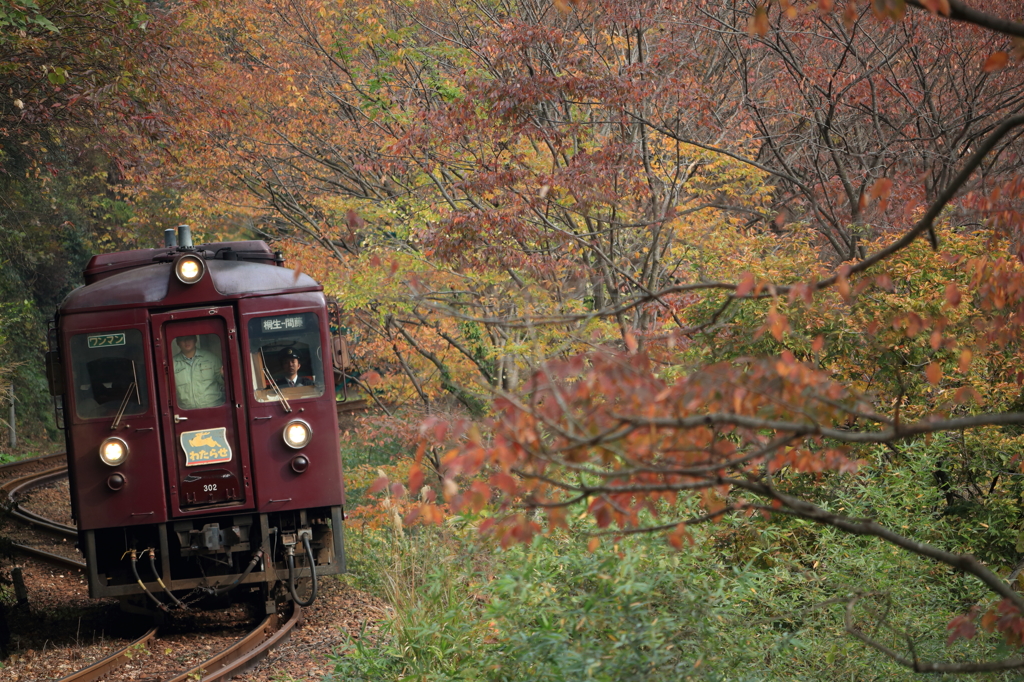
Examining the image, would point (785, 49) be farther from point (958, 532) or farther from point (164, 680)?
point (164, 680)

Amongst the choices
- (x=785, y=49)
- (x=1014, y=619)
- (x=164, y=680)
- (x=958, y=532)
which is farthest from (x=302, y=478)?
(x=785, y=49)

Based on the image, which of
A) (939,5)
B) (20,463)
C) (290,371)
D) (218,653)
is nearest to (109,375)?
(290,371)

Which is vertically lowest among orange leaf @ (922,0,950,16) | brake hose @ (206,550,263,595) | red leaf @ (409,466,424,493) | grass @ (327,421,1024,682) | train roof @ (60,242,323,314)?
brake hose @ (206,550,263,595)

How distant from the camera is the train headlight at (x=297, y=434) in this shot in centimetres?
773

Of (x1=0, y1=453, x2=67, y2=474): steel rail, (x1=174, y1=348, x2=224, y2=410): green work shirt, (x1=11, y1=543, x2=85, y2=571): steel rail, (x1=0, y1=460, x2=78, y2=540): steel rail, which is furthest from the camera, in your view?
(x1=0, y1=453, x2=67, y2=474): steel rail

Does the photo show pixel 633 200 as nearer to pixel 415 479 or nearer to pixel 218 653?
pixel 218 653

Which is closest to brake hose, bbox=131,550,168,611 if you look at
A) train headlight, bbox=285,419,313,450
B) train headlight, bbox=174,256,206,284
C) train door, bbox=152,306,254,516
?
train door, bbox=152,306,254,516

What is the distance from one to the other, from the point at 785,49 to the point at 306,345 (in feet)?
23.0

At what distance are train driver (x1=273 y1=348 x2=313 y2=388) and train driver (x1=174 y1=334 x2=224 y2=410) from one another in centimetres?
53

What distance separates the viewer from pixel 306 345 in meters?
7.88

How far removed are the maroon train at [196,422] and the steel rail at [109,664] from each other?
1.31 ft

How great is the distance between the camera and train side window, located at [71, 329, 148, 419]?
753 centimetres

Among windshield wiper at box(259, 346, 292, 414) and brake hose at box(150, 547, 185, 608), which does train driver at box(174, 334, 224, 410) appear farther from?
brake hose at box(150, 547, 185, 608)

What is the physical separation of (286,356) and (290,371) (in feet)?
0.46
